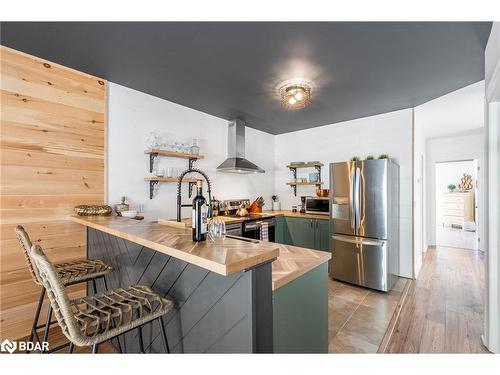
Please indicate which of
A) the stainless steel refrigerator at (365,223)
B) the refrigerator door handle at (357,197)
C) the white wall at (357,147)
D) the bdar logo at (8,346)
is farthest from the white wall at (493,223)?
the bdar logo at (8,346)

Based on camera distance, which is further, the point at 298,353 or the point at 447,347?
the point at 447,347

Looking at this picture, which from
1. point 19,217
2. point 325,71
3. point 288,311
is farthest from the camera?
point 325,71

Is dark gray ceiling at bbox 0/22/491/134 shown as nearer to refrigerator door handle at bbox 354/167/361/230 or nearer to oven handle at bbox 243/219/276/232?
refrigerator door handle at bbox 354/167/361/230

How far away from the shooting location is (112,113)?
8.87ft

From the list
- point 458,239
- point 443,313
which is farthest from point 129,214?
point 458,239

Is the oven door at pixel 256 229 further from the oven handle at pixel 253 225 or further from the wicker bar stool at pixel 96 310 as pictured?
the wicker bar stool at pixel 96 310

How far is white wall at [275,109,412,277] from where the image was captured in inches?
143

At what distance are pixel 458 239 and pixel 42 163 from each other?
28.2ft

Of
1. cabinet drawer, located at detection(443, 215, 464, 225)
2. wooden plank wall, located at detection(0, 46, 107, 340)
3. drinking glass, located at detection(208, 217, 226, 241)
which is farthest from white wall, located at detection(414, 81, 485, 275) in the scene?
wooden plank wall, located at detection(0, 46, 107, 340)

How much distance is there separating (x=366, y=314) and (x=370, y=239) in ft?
3.33

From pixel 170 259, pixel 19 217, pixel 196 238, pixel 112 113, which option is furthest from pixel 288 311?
pixel 112 113

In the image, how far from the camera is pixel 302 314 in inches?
52.8

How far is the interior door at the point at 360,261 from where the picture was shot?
3.12m
